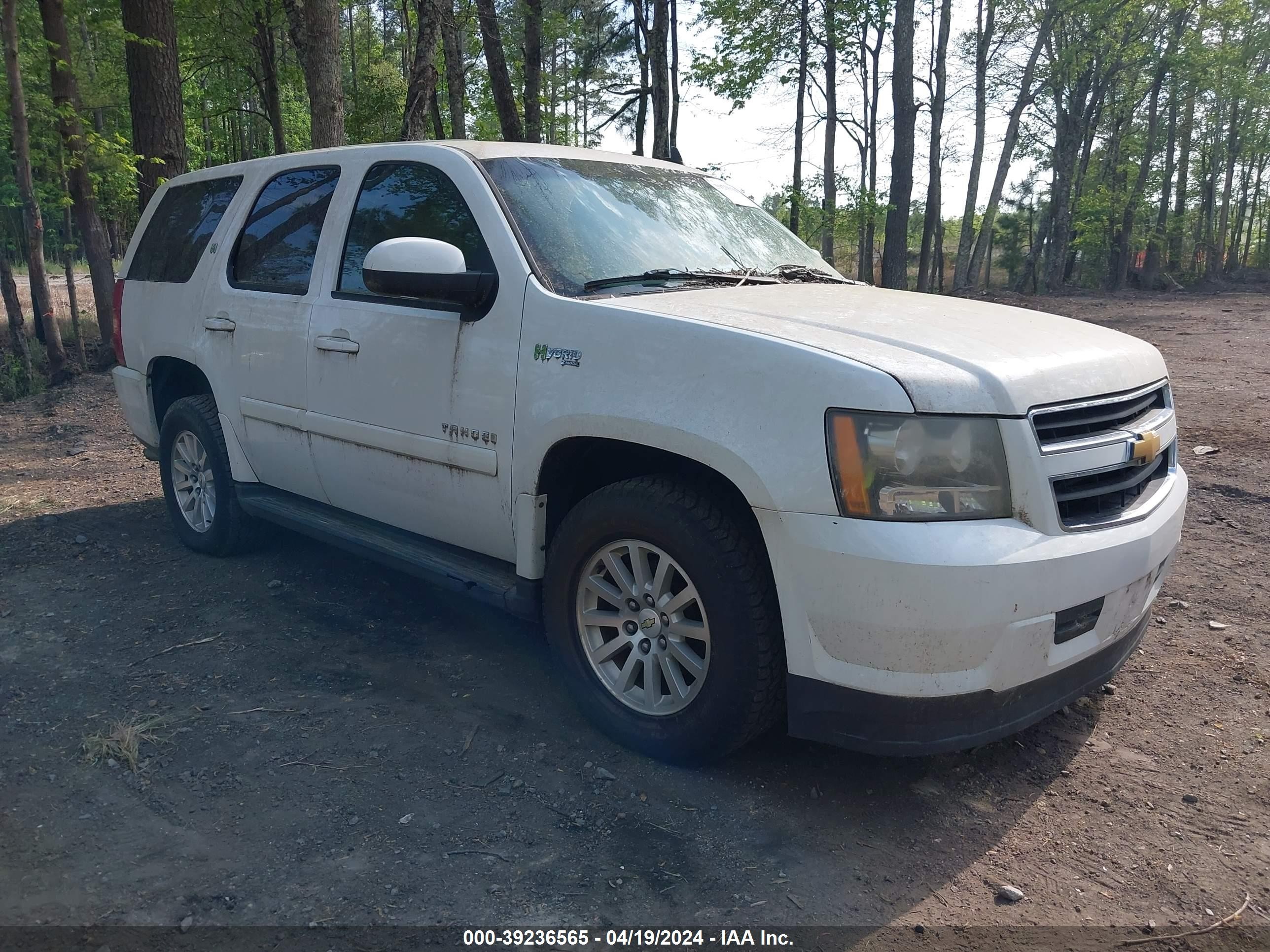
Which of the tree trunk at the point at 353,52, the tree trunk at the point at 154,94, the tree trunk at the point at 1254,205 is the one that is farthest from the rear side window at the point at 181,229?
the tree trunk at the point at 1254,205

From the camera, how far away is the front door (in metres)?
3.48

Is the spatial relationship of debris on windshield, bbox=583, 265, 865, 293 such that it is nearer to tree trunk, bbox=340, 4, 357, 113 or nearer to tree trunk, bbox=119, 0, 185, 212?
tree trunk, bbox=119, 0, 185, 212

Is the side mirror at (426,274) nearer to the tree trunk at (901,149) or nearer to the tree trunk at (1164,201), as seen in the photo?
the tree trunk at (901,149)

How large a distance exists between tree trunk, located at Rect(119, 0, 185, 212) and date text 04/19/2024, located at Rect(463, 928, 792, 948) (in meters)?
10.3

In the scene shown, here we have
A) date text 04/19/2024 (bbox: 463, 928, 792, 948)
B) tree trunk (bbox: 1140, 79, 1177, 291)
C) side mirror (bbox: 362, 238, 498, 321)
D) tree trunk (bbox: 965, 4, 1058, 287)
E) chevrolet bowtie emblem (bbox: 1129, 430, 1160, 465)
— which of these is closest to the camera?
date text 04/19/2024 (bbox: 463, 928, 792, 948)

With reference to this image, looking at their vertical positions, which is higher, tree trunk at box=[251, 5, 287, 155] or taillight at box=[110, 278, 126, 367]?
tree trunk at box=[251, 5, 287, 155]

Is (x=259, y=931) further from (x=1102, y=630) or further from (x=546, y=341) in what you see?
(x=1102, y=630)

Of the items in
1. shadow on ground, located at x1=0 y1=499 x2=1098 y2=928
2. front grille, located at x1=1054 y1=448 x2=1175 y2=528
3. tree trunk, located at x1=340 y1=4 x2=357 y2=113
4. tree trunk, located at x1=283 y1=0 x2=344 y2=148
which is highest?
tree trunk, located at x1=340 y1=4 x2=357 y2=113

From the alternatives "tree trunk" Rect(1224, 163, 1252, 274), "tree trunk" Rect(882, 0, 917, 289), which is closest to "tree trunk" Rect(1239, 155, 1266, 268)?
"tree trunk" Rect(1224, 163, 1252, 274)

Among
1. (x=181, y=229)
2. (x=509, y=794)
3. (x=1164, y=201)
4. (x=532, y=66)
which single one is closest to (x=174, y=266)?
(x=181, y=229)

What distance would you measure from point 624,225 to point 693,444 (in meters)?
1.31

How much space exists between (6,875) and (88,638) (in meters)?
1.89

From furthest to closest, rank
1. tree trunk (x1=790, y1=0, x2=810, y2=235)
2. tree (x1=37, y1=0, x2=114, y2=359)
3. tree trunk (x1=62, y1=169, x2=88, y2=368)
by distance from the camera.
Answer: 1. tree trunk (x1=790, y1=0, x2=810, y2=235)
2. tree trunk (x1=62, y1=169, x2=88, y2=368)
3. tree (x1=37, y1=0, x2=114, y2=359)

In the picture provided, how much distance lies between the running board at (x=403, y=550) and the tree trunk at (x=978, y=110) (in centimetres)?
2926
